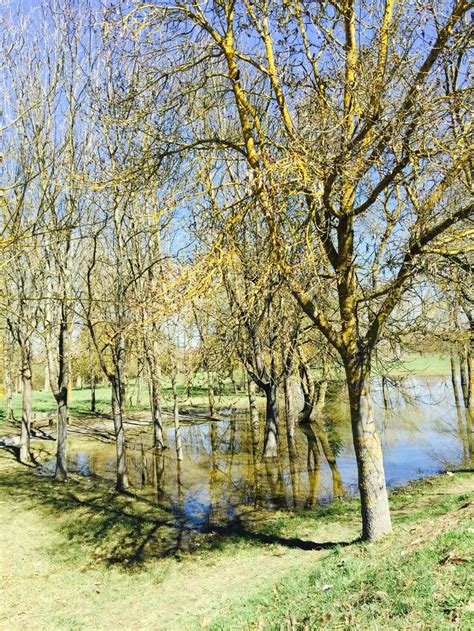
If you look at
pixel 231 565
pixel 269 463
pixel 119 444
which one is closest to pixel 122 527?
pixel 231 565

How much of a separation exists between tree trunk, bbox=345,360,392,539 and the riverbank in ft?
1.04

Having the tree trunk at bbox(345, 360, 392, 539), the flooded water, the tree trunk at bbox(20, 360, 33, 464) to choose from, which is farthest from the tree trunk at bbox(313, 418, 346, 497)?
the tree trunk at bbox(20, 360, 33, 464)

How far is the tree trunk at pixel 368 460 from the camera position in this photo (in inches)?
269

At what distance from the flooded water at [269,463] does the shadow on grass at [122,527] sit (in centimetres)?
59

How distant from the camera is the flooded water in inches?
469

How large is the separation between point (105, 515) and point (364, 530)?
5.96m

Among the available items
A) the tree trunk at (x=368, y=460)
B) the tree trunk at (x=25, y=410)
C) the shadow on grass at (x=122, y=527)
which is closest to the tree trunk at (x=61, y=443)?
the shadow on grass at (x=122, y=527)

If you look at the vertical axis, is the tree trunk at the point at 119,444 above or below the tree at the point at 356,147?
below

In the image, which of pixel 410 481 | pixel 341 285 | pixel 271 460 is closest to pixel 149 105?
pixel 341 285

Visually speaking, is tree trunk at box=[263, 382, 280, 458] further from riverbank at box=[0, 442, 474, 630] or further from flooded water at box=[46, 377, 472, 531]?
riverbank at box=[0, 442, 474, 630]

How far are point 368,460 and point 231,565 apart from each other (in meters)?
2.84

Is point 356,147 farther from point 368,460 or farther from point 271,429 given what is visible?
point 271,429

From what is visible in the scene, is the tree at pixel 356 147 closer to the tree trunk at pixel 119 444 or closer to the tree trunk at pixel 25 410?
the tree trunk at pixel 119 444

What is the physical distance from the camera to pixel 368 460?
6.82 meters
